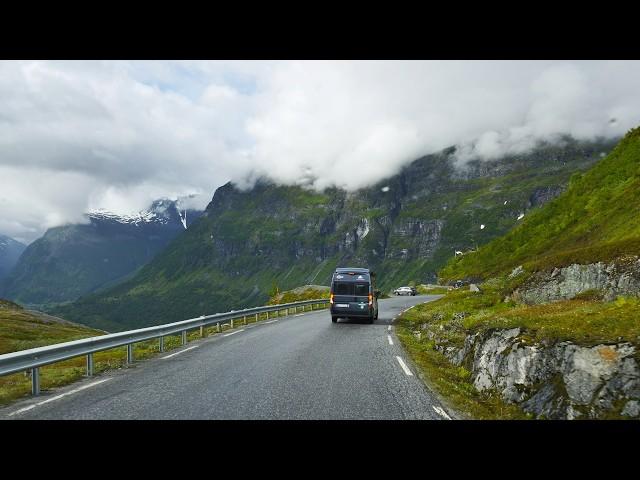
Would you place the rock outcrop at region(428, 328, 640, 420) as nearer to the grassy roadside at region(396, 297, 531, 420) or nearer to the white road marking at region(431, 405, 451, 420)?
the grassy roadside at region(396, 297, 531, 420)

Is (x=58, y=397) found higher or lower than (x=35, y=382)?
lower

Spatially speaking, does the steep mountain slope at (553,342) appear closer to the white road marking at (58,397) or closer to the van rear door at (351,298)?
the van rear door at (351,298)

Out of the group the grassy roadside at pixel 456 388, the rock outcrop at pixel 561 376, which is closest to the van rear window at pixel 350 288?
the grassy roadside at pixel 456 388

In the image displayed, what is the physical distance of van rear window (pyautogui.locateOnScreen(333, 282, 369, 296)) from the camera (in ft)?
83.0

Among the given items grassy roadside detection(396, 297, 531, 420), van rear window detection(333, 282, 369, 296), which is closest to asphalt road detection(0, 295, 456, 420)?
grassy roadside detection(396, 297, 531, 420)

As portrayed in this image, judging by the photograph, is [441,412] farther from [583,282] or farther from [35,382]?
[583,282]

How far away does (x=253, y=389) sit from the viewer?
9.24 metres

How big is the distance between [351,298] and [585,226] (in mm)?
29825

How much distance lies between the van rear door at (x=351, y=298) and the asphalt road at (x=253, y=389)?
31.1 feet

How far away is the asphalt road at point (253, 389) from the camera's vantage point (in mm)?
7566

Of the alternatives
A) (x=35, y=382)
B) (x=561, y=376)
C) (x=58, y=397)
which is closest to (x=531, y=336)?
(x=561, y=376)
